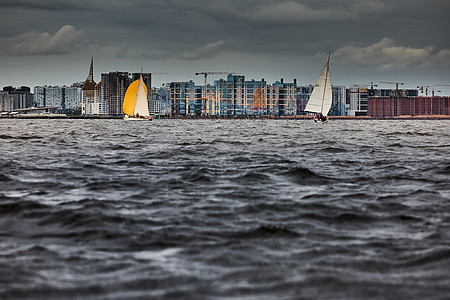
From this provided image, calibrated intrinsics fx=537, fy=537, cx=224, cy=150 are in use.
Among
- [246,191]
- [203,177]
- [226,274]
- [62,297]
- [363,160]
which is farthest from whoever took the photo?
[363,160]

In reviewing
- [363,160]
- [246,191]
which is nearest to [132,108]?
[363,160]

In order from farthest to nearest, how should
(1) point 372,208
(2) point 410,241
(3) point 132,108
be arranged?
(3) point 132,108 < (1) point 372,208 < (2) point 410,241

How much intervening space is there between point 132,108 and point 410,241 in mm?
134865

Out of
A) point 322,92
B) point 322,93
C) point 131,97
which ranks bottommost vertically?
point 322,93

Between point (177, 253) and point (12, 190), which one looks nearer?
point (177, 253)

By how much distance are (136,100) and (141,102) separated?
1.51 metres

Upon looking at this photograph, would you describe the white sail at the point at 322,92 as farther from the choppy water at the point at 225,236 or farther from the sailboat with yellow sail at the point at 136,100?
the choppy water at the point at 225,236

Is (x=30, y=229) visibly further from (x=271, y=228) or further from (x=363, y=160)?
(x=363, y=160)

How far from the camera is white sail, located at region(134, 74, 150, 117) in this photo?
136 meters

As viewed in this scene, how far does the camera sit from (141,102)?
13850 centimetres

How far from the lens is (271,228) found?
9719mm

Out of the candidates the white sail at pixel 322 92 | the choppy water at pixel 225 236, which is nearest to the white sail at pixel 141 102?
the white sail at pixel 322 92

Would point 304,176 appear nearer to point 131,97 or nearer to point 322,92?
point 322,92

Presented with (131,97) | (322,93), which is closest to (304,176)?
(322,93)
